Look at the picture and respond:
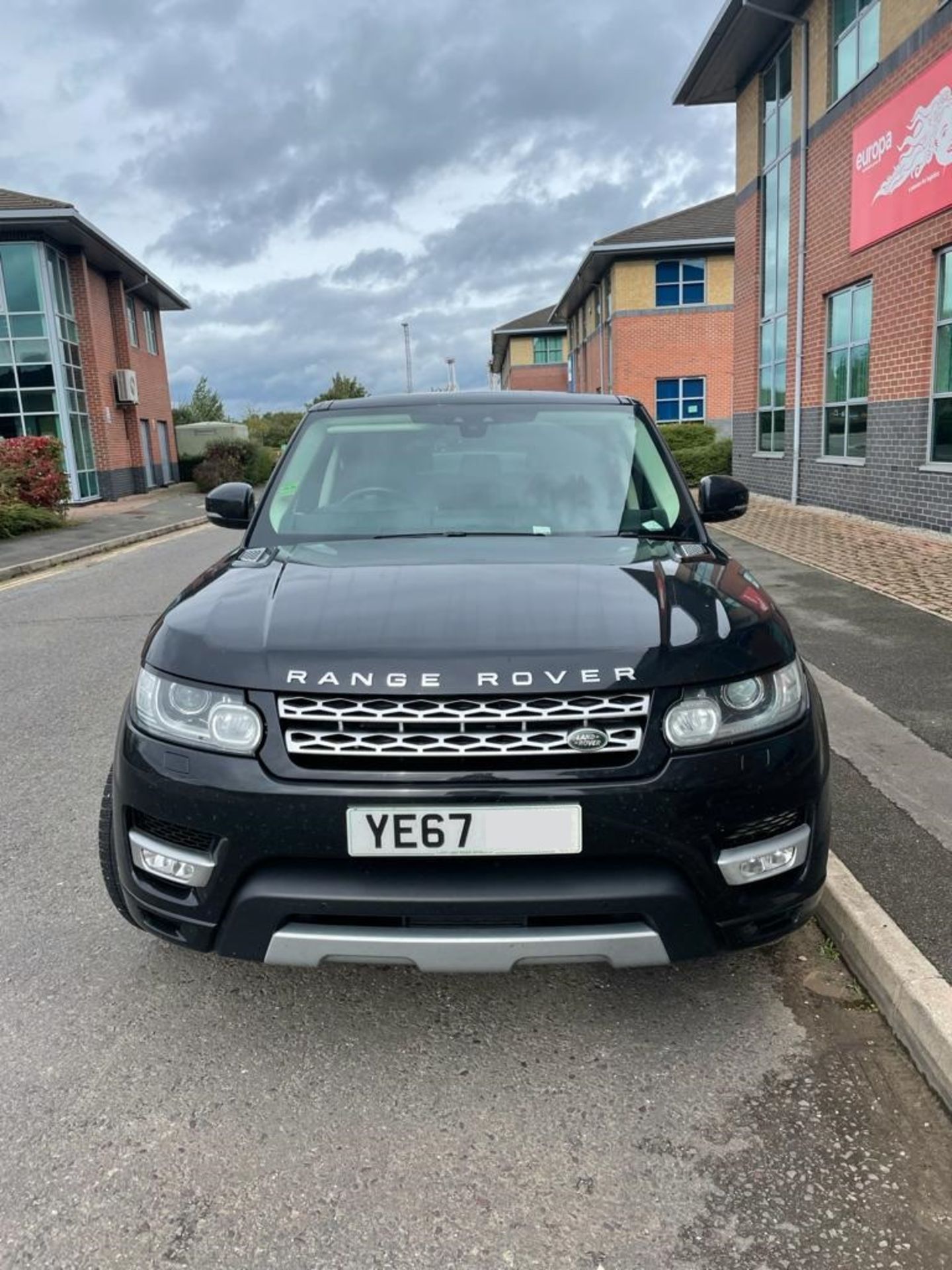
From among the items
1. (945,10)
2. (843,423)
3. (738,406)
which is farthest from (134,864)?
(738,406)

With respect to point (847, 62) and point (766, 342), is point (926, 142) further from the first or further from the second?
point (766, 342)

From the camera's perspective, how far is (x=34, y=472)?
18.0 metres

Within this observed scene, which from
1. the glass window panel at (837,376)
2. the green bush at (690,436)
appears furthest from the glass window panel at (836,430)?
the green bush at (690,436)

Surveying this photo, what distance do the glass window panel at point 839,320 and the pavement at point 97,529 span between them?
39.1ft

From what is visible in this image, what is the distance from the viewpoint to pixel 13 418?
24484 mm

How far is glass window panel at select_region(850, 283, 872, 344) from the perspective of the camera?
13.3 m

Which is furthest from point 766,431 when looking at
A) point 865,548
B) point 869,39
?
point 865,548

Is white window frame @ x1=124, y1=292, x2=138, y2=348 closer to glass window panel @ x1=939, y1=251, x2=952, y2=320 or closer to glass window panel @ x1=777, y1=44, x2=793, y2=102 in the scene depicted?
glass window panel @ x1=777, y1=44, x2=793, y2=102

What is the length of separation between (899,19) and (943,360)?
4298mm

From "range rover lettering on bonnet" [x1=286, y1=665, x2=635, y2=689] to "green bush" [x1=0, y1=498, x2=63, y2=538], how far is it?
16282 millimetres

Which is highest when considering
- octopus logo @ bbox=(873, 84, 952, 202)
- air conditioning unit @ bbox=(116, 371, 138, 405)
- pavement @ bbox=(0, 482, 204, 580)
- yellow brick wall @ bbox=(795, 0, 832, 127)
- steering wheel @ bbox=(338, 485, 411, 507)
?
yellow brick wall @ bbox=(795, 0, 832, 127)

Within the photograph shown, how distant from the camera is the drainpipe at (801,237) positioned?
49.4 feet

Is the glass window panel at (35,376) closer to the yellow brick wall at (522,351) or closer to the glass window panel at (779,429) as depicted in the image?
the glass window panel at (779,429)

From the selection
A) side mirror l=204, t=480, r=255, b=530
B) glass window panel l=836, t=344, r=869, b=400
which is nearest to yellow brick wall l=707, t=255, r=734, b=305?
glass window panel l=836, t=344, r=869, b=400
